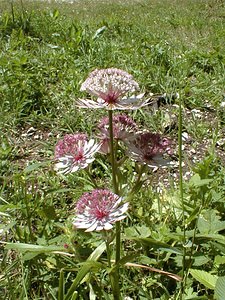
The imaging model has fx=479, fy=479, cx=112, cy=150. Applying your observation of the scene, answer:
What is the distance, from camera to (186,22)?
719 cm

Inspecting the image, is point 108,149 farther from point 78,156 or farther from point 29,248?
point 29,248

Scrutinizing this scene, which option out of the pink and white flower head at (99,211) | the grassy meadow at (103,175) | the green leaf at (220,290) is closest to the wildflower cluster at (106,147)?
the pink and white flower head at (99,211)

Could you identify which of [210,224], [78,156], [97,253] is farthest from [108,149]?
[210,224]

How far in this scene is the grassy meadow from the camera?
1610 mm

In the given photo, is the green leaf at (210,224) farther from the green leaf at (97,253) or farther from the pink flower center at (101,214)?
the pink flower center at (101,214)

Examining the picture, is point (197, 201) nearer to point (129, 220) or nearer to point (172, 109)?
point (129, 220)

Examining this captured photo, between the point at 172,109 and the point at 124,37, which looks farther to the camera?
the point at 124,37

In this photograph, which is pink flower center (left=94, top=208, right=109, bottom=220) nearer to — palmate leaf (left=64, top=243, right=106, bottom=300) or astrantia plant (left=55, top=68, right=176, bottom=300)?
astrantia plant (left=55, top=68, right=176, bottom=300)

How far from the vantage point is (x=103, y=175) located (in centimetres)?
247

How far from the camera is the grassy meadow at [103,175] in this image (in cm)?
161

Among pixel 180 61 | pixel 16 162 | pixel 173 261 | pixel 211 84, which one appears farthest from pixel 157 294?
pixel 180 61

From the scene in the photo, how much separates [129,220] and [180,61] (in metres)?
2.19

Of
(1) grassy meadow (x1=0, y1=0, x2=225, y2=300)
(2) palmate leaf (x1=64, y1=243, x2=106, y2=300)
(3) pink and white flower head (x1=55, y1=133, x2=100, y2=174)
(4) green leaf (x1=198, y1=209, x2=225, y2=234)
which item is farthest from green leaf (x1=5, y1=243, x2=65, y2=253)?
(4) green leaf (x1=198, y1=209, x2=225, y2=234)

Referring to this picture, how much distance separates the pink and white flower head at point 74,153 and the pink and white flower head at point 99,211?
11cm
